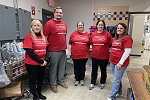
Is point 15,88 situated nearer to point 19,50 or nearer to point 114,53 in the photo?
point 19,50

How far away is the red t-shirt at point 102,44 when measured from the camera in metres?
2.52

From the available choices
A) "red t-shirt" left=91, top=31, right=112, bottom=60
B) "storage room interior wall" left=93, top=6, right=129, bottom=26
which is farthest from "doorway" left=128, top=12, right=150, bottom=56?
"red t-shirt" left=91, top=31, right=112, bottom=60

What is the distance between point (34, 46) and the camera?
2105mm

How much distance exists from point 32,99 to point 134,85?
5.56 feet

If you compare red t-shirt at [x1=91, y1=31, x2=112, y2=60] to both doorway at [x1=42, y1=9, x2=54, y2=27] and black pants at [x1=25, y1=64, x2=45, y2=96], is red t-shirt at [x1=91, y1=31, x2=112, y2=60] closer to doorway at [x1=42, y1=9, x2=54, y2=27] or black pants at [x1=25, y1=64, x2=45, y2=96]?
black pants at [x1=25, y1=64, x2=45, y2=96]

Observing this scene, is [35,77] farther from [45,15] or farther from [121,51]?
[45,15]

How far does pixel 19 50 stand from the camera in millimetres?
2545

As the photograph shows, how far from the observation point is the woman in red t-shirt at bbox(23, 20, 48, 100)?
80.9 inches

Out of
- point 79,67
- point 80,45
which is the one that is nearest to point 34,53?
point 80,45

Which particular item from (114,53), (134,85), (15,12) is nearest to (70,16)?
(15,12)

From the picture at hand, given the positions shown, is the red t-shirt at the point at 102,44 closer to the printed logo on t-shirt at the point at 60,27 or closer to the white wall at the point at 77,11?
the printed logo on t-shirt at the point at 60,27

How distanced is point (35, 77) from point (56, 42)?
74cm

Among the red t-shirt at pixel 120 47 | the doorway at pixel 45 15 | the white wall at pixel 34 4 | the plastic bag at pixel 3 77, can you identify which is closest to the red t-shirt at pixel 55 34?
the plastic bag at pixel 3 77

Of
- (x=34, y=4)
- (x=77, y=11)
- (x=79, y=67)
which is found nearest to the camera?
(x=79, y=67)
